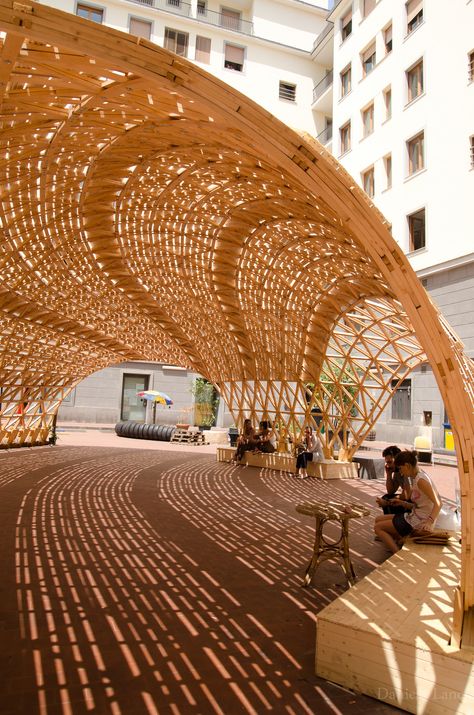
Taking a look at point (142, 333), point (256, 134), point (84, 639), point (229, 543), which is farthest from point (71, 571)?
point (142, 333)

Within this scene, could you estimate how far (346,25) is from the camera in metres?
26.8

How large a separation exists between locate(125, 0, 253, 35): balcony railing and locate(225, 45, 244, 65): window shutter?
92 cm

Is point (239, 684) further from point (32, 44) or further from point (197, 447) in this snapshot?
point (197, 447)

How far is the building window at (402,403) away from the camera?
2359cm

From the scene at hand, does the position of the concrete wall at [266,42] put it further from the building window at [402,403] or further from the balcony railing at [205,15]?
the building window at [402,403]

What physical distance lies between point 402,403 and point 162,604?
21.2 meters

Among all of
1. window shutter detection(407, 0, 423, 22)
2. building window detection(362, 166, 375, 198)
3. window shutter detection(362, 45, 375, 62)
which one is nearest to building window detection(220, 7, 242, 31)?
window shutter detection(362, 45, 375, 62)

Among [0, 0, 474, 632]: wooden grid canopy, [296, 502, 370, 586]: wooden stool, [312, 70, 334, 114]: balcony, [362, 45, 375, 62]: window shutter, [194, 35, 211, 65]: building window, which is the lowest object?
[296, 502, 370, 586]: wooden stool

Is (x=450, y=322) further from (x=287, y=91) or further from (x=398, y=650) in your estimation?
(x=287, y=91)

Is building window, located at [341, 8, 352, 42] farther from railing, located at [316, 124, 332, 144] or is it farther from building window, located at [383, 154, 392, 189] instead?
building window, located at [383, 154, 392, 189]

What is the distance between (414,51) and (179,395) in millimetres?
23558

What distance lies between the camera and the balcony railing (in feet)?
93.5

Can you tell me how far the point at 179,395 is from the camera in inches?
1342

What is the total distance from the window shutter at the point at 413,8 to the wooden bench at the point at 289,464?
775 inches
